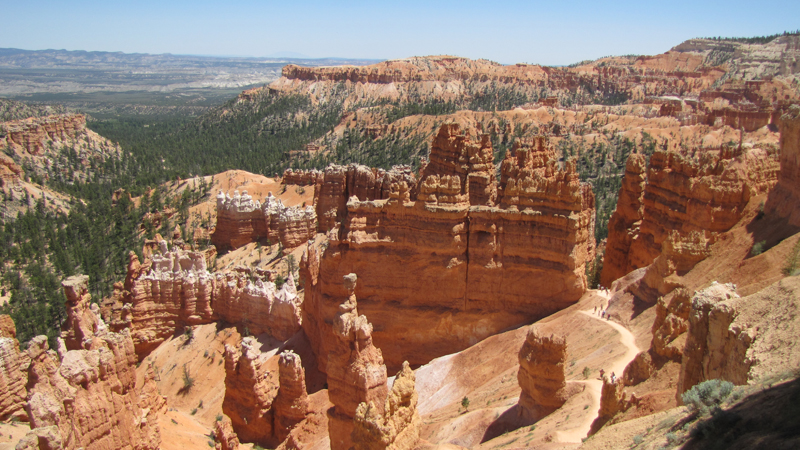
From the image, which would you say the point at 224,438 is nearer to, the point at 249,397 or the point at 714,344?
the point at 249,397

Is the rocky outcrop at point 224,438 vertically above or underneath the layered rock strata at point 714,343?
underneath

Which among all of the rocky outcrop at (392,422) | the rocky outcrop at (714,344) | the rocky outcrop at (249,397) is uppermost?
the rocky outcrop at (714,344)

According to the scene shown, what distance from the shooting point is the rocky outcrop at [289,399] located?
782 inches

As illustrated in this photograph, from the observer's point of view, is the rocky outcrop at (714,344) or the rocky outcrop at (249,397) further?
the rocky outcrop at (249,397)

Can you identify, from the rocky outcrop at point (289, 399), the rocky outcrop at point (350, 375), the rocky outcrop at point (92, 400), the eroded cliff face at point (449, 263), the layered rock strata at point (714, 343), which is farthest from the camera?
the eroded cliff face at point (449, 263)

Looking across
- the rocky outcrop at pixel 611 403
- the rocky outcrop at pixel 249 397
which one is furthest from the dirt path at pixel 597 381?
the rocky outcrop at pixel 249 397

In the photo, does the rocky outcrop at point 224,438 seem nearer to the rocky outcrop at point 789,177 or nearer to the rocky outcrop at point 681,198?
the rocky outcrop at point 681,198

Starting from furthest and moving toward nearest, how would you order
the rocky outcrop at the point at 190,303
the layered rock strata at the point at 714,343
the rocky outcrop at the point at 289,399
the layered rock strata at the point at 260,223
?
the layered rock strata at the point at 260,223, the rocky outcrop at the point at 190,303, the rocky outcrop at the point at 289,399, the layered rock strata at the point at 714,343

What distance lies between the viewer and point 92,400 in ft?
44.1

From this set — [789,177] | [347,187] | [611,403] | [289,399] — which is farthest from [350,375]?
[347,187]

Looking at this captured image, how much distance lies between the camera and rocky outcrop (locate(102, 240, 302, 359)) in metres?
28.8

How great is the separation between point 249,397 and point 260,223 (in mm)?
27873

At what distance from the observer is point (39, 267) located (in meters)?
53.1

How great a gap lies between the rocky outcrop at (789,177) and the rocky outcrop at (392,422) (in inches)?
626
